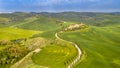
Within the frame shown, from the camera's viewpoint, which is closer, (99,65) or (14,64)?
(99,65)

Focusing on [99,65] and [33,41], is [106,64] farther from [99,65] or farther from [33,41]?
[33,41]

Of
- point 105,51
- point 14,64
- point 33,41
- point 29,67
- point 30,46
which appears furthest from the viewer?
point 33,41

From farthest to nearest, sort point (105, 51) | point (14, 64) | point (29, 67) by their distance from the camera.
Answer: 1. point (105, 51)
2. point (14, 64)
3. point (29, 67)

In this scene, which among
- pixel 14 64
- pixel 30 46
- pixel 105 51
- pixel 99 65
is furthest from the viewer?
pixel 30 46

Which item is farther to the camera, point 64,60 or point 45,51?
point 45,51

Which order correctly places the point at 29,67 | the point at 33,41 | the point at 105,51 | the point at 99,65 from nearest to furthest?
the point at 99,65 → the point at 29,67 → the point at 105,51 → the point at 33,41

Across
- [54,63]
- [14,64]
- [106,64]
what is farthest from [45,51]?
[106,64]

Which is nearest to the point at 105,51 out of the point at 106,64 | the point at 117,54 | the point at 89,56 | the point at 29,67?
the point at 117,54

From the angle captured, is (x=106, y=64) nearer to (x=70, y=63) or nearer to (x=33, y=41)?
(x=70, y=63)
